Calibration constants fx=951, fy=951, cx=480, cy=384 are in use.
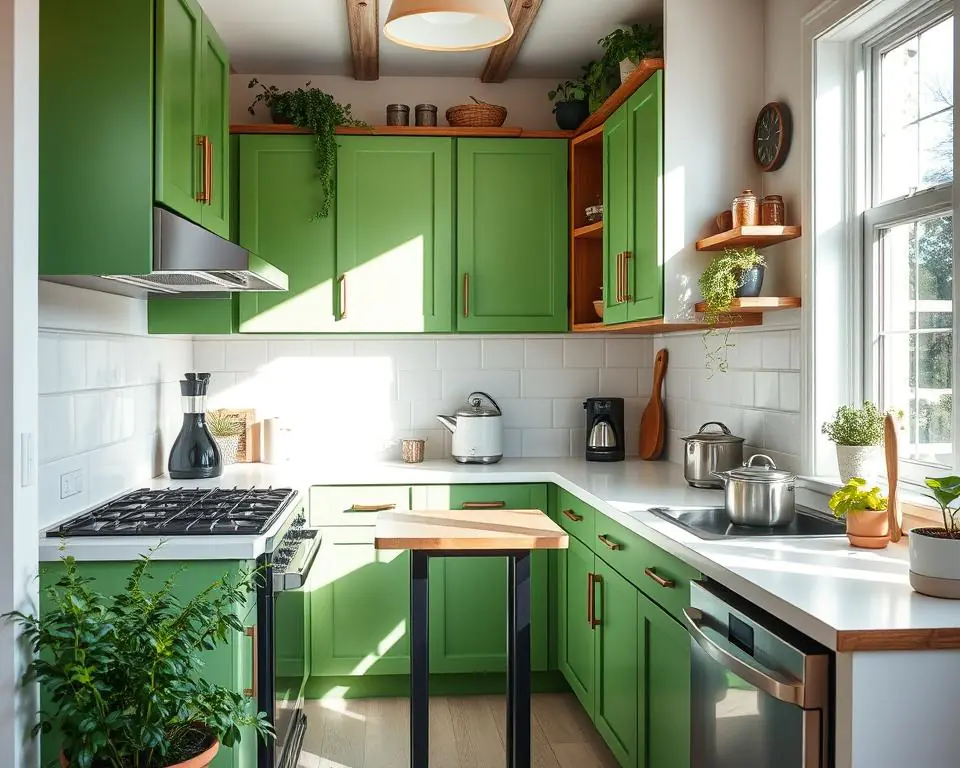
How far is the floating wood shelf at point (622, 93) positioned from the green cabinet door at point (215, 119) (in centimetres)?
142

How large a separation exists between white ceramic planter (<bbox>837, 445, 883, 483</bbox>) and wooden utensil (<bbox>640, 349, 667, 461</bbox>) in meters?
1.59

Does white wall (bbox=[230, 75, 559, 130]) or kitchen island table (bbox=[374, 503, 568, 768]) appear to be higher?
white wall (bbox=[230, 75, 559, 130])

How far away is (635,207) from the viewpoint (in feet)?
11.0

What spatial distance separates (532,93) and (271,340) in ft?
5.30

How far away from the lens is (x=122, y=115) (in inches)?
98.7

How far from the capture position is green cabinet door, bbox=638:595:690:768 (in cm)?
227

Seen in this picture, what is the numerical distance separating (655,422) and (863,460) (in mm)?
1647

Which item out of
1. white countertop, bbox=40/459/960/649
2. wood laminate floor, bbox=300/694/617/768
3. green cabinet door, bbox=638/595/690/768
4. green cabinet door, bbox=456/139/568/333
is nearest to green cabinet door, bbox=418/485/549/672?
white countertop, bbox=40/459/960/649

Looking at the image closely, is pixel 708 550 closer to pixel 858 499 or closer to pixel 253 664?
pixel 858 499

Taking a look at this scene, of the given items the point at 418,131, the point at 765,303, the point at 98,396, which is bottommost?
the point at 98,396

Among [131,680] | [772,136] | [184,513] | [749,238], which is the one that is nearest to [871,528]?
[749,238]

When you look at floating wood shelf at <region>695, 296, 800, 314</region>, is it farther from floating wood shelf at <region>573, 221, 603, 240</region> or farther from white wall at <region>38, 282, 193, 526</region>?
white wall at <region>38, 282, 193, 526</region>

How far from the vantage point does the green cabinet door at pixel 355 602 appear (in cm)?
366

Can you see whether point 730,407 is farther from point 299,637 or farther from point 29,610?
point 29,610
